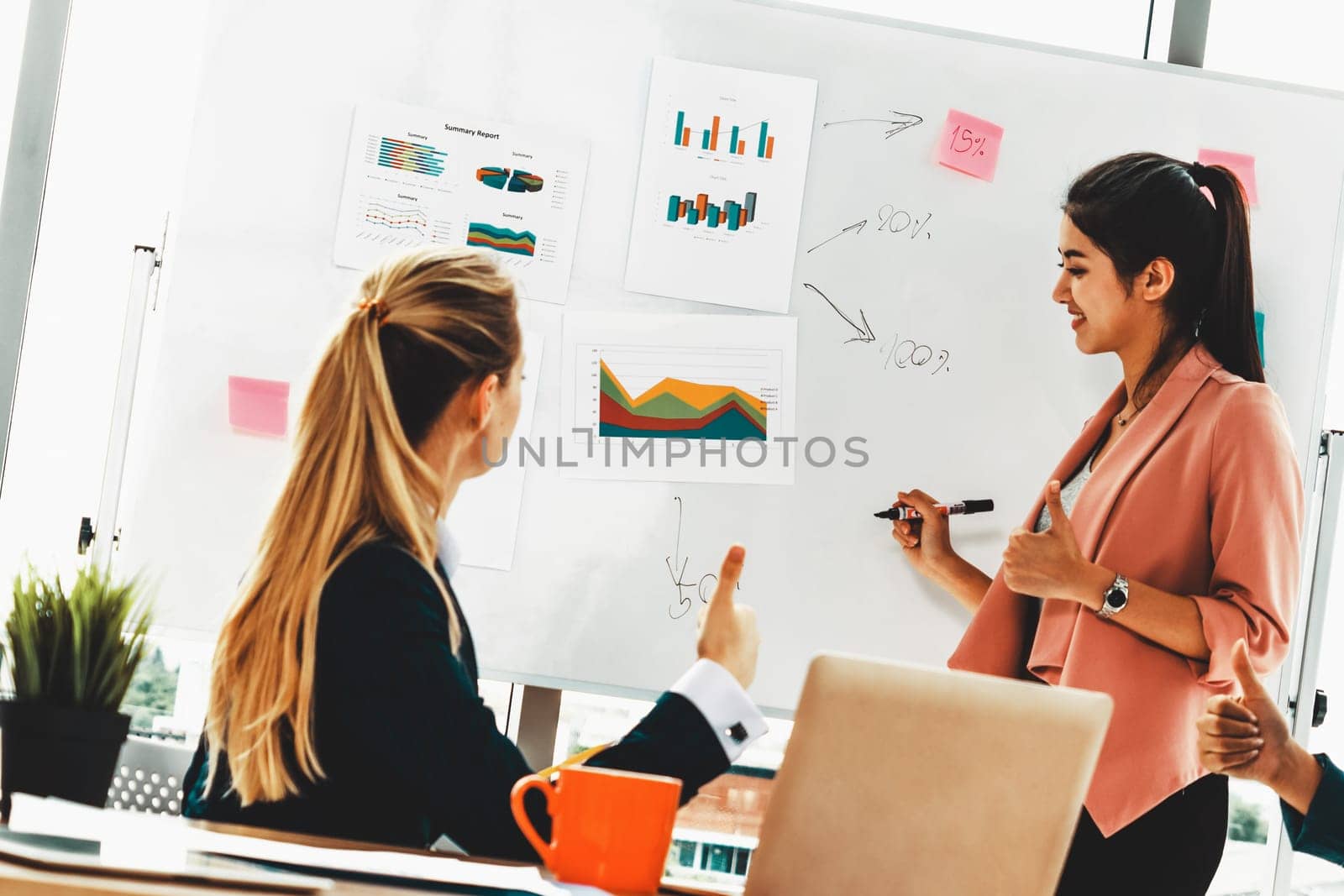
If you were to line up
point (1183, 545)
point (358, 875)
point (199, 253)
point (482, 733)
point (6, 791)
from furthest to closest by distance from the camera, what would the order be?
point (199, 253) → point (1183, 545) → point (6, 791) → point (482, 733) → point (358, 875)

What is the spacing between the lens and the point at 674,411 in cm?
207

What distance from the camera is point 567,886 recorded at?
89cm

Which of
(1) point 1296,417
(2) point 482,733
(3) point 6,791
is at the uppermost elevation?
(1) point 1296,417

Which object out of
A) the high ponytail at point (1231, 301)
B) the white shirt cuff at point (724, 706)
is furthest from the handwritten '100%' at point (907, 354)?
the white shirt cuff at point (724, 706)

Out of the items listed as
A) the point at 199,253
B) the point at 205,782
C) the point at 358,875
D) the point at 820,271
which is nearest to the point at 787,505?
the point at 820,271

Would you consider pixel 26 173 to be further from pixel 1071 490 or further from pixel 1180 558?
pixel 1180 558

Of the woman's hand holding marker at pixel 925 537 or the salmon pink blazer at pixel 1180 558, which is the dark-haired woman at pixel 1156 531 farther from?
the woman's hand holding marker at pixel 925 537

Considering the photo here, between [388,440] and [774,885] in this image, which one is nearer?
[774,885]

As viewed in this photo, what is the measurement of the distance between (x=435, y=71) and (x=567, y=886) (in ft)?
4.92

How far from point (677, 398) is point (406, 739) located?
3.70 ft

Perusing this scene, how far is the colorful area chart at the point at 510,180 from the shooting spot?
2064mm

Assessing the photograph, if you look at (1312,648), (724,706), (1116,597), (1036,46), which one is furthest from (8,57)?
(1312,648)

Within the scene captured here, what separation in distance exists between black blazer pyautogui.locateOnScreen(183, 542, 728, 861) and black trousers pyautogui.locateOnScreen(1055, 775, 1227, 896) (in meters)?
0.80

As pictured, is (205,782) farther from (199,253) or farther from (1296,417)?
(1296,417)
